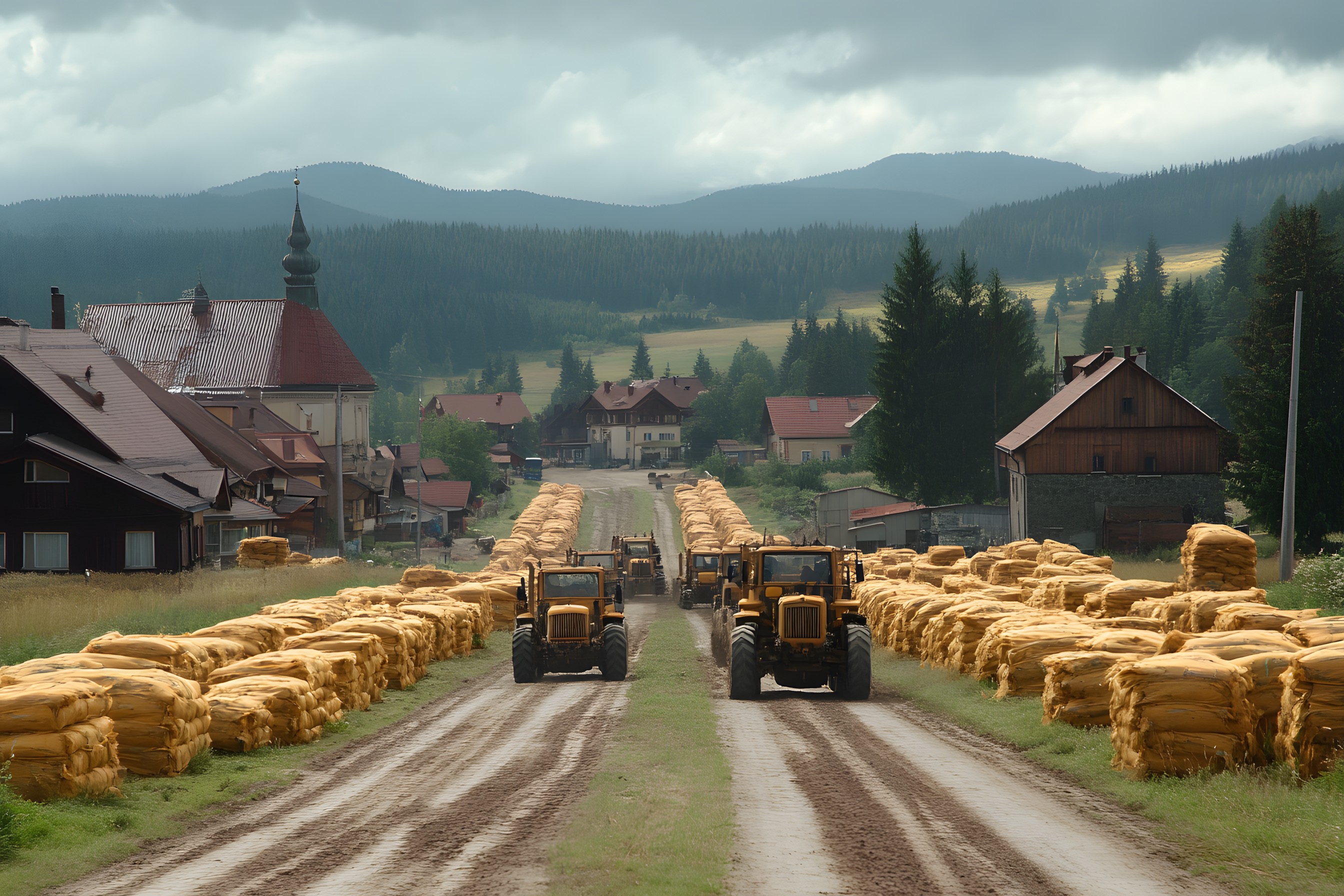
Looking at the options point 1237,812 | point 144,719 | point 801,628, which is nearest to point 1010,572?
point 801,628

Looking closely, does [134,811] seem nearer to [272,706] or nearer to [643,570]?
A: [272,706]

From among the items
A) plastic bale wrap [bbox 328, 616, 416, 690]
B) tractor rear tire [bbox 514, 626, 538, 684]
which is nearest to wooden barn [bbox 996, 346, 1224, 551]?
tractor rear tire [bbox 514, 626, 538, 684]

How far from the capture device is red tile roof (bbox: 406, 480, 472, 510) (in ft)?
243

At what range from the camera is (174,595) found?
33.8 meters

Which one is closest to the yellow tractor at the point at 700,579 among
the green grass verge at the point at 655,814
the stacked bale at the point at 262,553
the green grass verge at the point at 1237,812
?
the stacked bale at the point at 262,553

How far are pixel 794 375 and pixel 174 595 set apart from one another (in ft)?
403

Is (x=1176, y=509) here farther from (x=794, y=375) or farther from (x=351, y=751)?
(x=794, y=375)

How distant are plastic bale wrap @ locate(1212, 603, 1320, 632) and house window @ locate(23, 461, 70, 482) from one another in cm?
3716

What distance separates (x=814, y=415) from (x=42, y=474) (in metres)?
76.3

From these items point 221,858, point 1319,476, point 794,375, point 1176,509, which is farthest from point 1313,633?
point 794,375

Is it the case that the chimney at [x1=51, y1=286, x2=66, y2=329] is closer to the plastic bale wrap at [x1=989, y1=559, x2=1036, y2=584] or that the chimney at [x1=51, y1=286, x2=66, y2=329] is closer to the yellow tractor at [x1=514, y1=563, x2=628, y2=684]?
the yellow tractor at [x1=514, y1=563, x2=628, y2=684]

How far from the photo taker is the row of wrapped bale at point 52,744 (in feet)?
37.9

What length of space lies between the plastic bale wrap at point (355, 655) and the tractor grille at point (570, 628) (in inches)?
168

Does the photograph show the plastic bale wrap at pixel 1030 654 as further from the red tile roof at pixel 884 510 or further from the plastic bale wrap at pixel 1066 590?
the red tile roof at pixel 884 510
